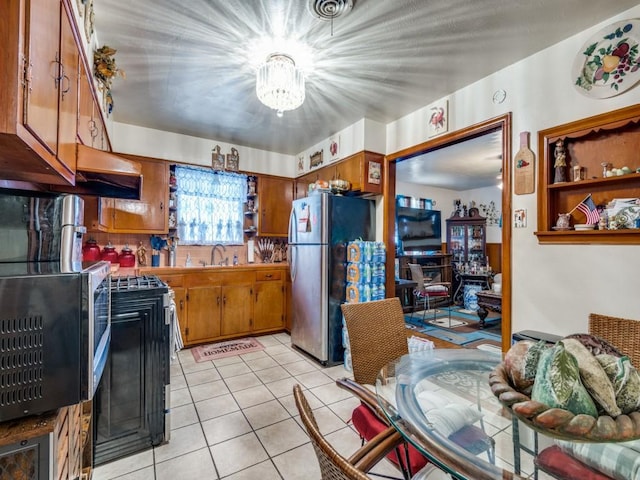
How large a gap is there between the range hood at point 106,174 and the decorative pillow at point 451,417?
1.95 m

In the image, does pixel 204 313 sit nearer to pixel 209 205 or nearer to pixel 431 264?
pixel 209 205

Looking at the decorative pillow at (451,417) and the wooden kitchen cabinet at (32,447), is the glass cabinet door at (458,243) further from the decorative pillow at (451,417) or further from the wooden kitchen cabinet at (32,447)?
the wooden kitchen cabinet at (32,447)

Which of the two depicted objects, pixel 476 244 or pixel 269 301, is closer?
pixel 269 301

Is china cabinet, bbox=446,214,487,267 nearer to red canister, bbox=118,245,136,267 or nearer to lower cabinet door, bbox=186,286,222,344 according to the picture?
lower cabinet door, bbox=186,286,222,344

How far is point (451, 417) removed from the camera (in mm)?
1194

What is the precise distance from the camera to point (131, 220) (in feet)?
11.7

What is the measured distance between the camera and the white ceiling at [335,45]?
1781 mm

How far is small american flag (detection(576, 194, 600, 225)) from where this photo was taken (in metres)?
1.88

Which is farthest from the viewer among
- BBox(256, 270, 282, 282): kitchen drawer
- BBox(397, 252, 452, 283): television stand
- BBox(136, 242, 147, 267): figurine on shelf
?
BBox(397, 252, 452, 283): television stand

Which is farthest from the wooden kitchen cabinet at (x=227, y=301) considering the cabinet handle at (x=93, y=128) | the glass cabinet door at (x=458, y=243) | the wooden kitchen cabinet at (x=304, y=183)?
the glass cabinet door at (x=458, y=243)

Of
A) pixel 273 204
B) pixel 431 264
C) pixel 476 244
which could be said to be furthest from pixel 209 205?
pixel 476 244

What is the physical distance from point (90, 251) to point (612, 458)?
4.16 metres

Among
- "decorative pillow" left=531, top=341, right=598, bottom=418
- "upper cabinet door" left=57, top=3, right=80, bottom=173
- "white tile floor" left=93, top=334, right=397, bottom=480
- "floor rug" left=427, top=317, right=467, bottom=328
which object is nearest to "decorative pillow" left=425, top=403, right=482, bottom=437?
"decorative pillow" left=531, top=341, right=598, bottom=418

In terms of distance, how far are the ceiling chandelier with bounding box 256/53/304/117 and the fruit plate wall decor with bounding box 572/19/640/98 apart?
1.84m
